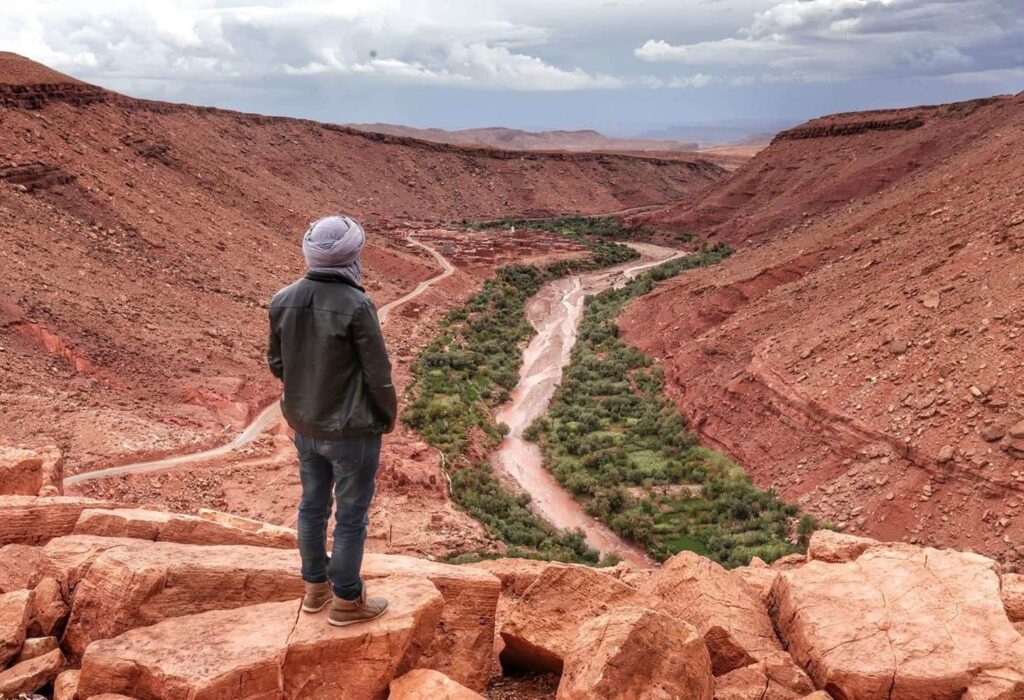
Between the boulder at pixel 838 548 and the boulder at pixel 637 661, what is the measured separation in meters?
3.86

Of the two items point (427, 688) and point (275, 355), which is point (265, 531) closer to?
point (275, 355)

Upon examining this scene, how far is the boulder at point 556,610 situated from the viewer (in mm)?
6531

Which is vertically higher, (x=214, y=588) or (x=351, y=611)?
(x=351, y=611)

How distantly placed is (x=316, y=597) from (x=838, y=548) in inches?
245

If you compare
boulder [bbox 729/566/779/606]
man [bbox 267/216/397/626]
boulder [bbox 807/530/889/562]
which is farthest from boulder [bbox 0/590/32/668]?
boulder [bbox 807/530/889/562]

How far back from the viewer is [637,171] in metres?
95.4

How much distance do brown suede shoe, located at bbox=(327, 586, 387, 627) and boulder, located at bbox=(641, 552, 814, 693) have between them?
3.05 metres

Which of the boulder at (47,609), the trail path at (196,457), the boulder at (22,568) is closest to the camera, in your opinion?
the boulder at (47,609)

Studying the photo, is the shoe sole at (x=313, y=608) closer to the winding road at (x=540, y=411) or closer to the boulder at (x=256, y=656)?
the boulder at (x=256, y=656)

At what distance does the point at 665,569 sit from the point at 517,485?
1423 centimetres

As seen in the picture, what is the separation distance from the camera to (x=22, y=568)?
6.40m

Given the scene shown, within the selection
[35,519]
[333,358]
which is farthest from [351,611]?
[35,519]

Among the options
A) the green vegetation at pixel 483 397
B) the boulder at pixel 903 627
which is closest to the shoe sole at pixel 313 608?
the boulder at pixel 903 627

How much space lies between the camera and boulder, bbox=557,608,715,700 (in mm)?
5219
